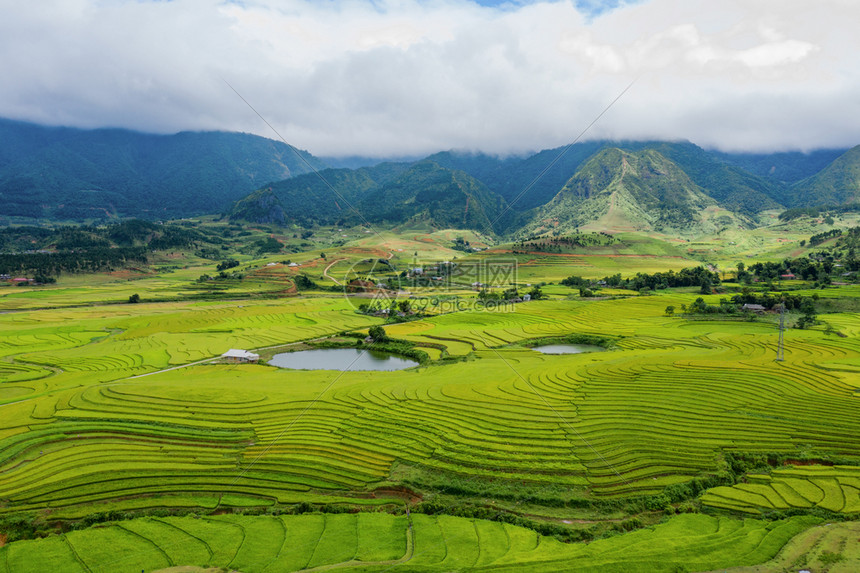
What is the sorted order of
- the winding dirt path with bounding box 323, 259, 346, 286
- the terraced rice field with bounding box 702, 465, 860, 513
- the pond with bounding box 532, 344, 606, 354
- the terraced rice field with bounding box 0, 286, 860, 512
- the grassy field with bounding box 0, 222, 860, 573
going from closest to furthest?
the grassy field with bounding box 0, 222, 860, 573, the terraced rice field with bounding box 702, 465, 860, 513, the terraced rice field with bounding box 0, 286, 860, 512, the pond with bounding box 532, 344, 606, 354, the winding dirt path with bounding box 323, 259, 346, 286

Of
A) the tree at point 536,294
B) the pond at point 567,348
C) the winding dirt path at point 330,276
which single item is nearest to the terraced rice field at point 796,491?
the pond at point 567,348

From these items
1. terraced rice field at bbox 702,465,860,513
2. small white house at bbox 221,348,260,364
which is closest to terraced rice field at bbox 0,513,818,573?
terraced rice field at bbox 702,465,860,513

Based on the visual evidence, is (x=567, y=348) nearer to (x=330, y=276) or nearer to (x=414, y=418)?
(x=414, y=418)

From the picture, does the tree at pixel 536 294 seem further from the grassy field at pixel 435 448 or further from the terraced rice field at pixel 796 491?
the terraced rice field at pixel 796 491

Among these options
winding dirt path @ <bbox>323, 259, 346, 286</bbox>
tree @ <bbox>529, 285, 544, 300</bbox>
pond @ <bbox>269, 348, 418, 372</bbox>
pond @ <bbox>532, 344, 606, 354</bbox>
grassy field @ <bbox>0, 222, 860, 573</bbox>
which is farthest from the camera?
winding dirt path @ <bbox>323, 259, 346, 286</bbox>

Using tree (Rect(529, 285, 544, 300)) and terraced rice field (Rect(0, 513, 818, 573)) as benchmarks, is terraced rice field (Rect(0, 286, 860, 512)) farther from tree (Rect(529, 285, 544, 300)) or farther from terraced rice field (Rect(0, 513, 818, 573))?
tree (Rect(529, 285, 544, 300))

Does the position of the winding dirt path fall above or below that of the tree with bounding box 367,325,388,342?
above

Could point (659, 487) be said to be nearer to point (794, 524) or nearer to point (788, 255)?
point (794, 524)

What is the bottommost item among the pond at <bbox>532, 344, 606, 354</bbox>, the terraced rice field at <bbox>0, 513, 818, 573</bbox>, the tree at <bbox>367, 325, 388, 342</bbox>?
the terraced rice field at <bbox>0, 513, 818, 573</bbox>

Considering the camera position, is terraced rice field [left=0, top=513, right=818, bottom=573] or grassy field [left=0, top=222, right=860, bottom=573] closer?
terraced rice field [left=0, top=513, right=818, bottom=573]

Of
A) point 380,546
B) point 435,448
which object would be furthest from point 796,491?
point 380,546

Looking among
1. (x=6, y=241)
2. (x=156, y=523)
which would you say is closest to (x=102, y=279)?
(x=6, y=241)
